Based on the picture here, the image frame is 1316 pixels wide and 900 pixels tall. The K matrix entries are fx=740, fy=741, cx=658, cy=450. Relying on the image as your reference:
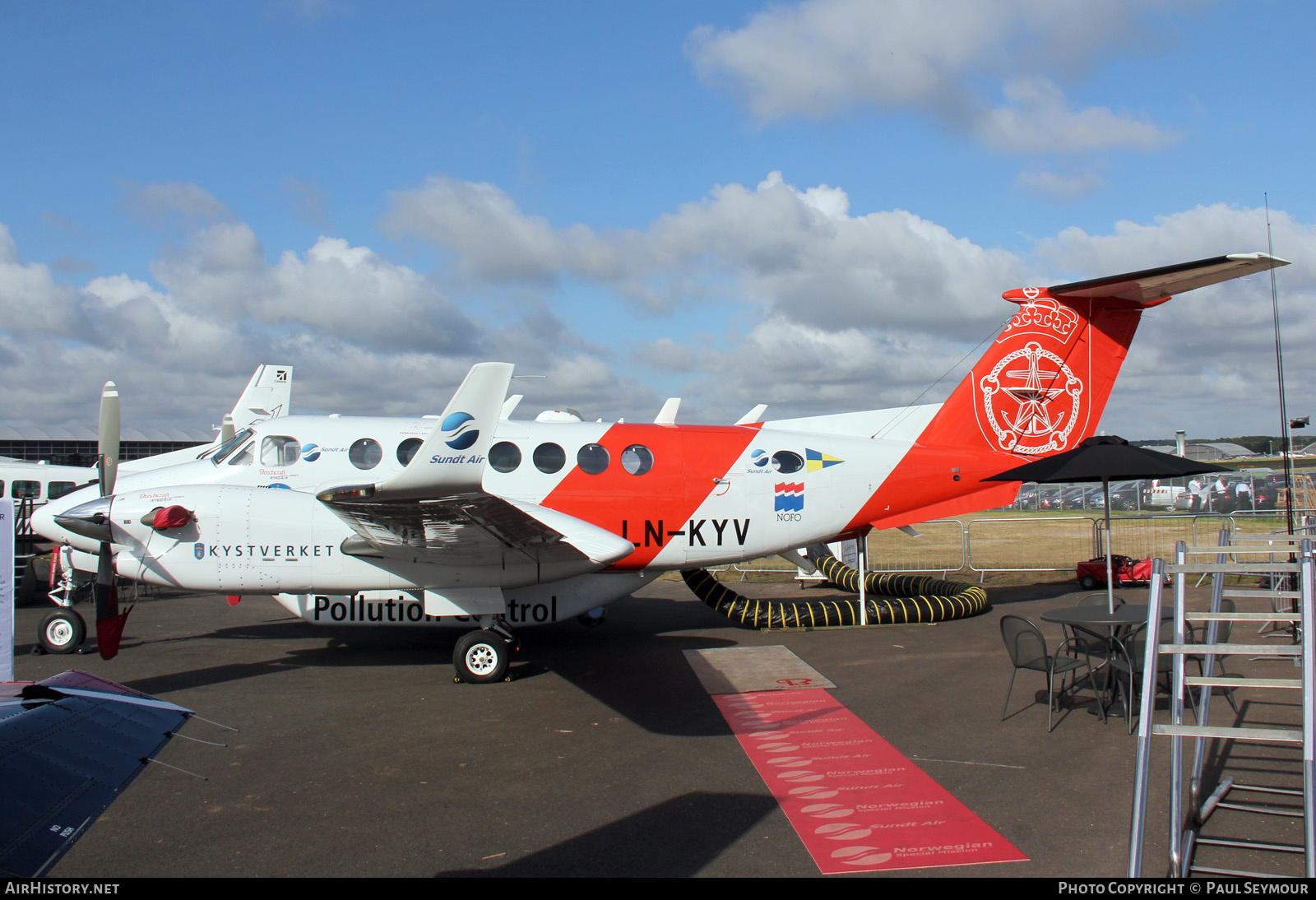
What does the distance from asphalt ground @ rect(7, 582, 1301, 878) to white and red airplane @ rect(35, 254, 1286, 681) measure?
106 cm

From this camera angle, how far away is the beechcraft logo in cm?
975

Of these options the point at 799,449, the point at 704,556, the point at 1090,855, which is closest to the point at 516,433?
the point at 704,556

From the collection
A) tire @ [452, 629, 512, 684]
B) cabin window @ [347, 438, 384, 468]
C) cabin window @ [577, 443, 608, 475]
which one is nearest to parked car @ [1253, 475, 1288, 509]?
cabin window @ [577, 443, 608, 475]

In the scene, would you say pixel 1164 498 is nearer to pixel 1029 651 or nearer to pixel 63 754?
pixel 1029 651

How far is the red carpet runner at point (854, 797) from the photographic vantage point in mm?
4102

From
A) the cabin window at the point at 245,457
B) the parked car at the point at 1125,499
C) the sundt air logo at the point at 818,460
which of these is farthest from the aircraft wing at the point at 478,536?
the parked car at the point at 1125,499

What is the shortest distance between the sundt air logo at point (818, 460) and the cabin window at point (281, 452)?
649 cm

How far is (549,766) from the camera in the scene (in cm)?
562

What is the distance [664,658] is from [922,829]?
5.05m

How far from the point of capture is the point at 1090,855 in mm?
3992

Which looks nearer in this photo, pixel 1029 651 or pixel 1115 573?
pixel 1029 651

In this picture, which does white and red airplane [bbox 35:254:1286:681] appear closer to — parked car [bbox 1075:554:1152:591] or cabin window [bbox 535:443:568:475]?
cabin window [bbox 535:443:568:475]

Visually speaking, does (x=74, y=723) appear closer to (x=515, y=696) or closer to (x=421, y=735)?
(x=421, y=735)

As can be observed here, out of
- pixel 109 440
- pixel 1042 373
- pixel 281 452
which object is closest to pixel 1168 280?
pixel 1042 373
